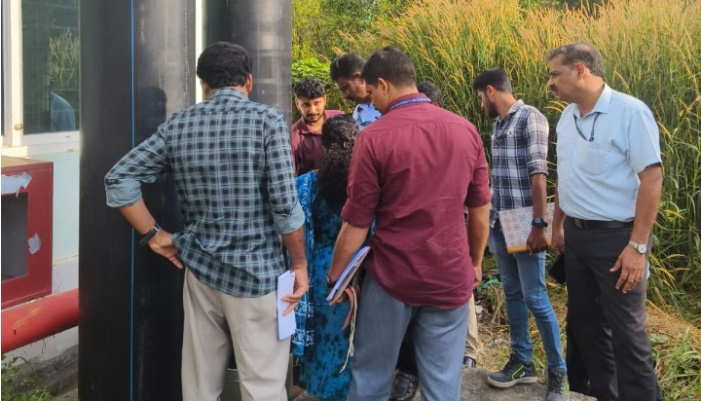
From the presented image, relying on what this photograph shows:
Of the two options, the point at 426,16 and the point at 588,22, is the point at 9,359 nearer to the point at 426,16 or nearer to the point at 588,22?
the point at 426,16

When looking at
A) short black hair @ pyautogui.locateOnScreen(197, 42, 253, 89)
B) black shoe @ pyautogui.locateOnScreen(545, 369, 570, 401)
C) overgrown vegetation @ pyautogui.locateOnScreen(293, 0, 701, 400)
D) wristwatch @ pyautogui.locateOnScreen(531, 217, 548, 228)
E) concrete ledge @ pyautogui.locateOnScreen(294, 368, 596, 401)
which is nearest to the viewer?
short black hair @ pyautogui.locateOnScreen(197, 42, 253, 89)

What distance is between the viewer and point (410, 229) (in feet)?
9.87

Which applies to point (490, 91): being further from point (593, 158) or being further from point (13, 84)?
point (13, 84)

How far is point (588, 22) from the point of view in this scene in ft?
23.4

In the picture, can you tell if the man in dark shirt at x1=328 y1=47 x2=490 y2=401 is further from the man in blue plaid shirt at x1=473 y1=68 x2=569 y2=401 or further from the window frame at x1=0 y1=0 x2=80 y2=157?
the window frame at x1=0 y1=0 x2=80 y2=157

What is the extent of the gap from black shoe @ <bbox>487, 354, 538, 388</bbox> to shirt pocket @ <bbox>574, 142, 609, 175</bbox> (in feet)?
4.70

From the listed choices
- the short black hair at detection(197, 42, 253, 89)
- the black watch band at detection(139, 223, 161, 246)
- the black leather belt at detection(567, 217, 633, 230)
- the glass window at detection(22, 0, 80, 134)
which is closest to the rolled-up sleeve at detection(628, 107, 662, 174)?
the black leather belt at detection(567, 217, 633, 230)

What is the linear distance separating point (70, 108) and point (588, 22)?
4800 millimetres

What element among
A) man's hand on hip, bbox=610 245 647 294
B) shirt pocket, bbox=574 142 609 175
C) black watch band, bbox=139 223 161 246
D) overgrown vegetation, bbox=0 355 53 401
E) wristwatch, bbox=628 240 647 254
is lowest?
overgrown vegetation, bbox=0 355 53 401

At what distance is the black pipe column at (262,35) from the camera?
3498 millimetres

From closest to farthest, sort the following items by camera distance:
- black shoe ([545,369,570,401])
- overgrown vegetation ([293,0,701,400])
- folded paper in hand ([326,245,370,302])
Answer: folded paper in hand ([326,245,370,302]), black shoe ([545,369,570,401]), overgrown vegetation ([293,0,701,400])

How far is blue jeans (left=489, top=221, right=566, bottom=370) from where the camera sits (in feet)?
13.6

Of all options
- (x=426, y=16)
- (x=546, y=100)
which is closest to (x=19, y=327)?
(x=546, y=100)

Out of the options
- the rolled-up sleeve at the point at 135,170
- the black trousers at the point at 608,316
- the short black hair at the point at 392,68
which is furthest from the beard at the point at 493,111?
the rolled-up sleeve at the point at 135,170
